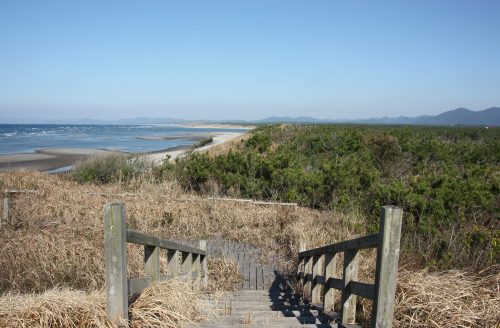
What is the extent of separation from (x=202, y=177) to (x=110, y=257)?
10.4 m

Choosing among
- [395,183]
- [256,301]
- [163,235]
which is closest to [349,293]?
[256,301]

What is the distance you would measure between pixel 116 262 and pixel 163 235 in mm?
6492

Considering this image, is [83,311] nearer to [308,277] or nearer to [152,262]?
[152,262]

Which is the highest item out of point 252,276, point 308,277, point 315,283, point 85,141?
point 85,141

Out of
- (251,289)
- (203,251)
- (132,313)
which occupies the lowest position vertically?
(251,289)

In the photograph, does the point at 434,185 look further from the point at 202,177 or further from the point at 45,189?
the point at 45,189

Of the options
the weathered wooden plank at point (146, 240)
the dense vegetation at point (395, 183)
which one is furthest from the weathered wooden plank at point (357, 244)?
the dense vegetation at point (395, 183)

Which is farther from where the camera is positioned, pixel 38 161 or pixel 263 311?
pixel 38 161

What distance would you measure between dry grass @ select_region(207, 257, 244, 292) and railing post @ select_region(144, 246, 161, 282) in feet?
9.53

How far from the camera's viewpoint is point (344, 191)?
10.9 m

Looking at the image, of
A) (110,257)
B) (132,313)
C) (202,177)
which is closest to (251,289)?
(132,313)

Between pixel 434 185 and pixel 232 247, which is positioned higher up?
pixel 434 185

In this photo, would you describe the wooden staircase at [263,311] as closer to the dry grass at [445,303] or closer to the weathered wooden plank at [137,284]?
the weathered wooden plank at [137,284]

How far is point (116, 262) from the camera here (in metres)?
2.88
